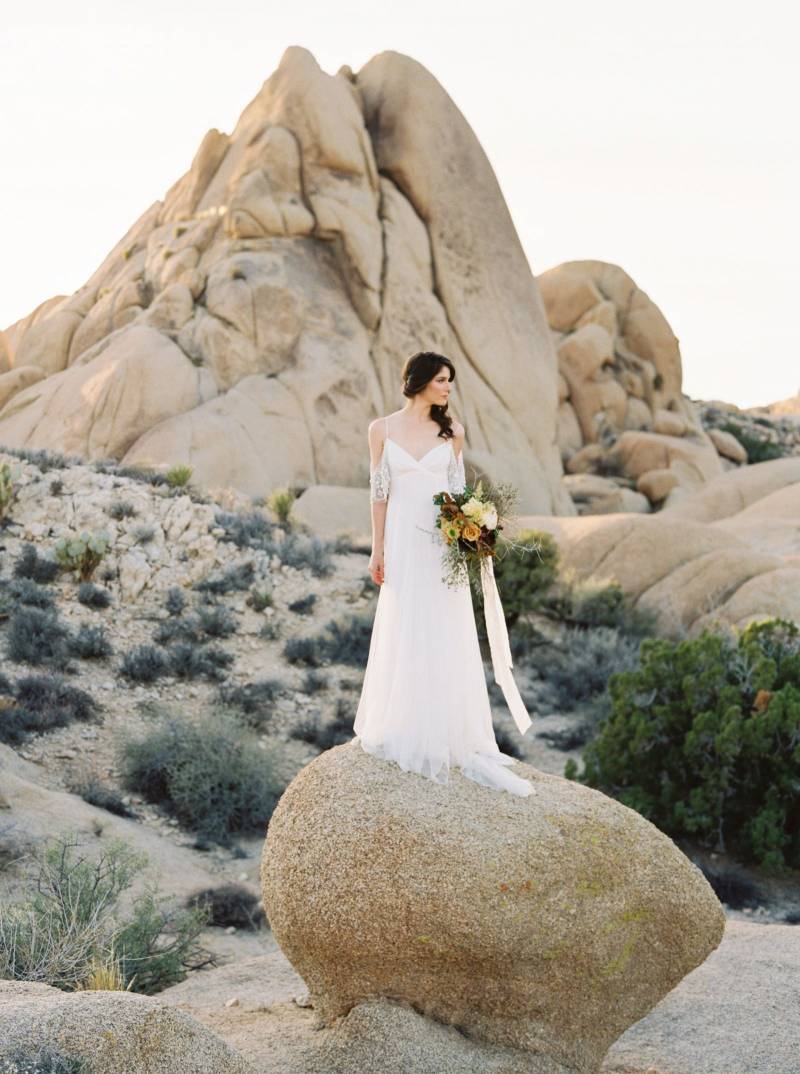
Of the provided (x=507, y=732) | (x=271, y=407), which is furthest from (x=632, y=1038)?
(x=271, y=407)

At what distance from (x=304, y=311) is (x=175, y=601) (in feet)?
38.8

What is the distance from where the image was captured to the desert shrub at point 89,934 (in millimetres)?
5883

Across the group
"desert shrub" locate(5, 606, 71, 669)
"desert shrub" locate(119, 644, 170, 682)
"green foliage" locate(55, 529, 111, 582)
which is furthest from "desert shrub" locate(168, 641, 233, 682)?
"green foliage" locate(55, 529, 111, 582)

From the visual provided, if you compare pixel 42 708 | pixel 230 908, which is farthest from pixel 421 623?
pixel 42 708

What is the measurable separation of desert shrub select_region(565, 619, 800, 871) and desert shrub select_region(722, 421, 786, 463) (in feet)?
107

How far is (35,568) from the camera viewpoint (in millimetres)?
14805

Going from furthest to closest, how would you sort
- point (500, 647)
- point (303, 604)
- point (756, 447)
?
point (756, 447) → point (303, 604) → point (500, 647)

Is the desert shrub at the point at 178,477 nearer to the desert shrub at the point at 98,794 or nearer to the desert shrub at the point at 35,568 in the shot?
the desert shrub at the point at 35,568

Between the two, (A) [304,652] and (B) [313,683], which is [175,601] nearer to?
(A) [304,652]

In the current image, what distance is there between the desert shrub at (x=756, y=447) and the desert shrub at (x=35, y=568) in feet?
108

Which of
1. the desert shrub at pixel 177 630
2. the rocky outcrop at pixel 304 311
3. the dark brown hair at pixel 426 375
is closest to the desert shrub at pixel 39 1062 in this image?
the dark brown hair at pixel 426 375

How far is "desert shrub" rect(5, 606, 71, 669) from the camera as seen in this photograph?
12.6 m

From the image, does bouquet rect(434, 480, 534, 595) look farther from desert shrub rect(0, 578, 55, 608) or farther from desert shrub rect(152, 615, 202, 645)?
desert shrub rect(0, 578, 55, 608)

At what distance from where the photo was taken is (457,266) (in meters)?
27.8
